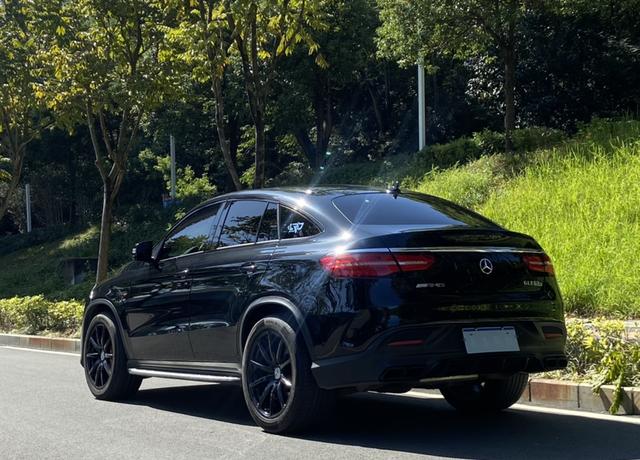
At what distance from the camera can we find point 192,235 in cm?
696

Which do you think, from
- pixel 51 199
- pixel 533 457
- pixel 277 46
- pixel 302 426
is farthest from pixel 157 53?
pixel 51 199

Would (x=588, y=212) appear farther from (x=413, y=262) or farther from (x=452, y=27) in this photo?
(x=413, y=262)

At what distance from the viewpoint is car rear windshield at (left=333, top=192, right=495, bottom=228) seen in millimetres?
5723

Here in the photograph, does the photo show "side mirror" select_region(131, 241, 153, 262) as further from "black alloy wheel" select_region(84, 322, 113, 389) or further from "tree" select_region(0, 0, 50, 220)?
"tree" select_region(0, 0, 50, 220)

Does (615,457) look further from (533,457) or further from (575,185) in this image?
(575,185)

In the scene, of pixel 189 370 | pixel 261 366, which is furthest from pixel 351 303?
pixel 189 370

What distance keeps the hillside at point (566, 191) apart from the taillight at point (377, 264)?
4368 mm

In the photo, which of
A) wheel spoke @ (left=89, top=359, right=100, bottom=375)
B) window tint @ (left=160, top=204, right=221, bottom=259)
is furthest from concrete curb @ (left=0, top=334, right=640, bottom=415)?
wheel spoke @ (left=89, top=359, right=100, bottom=375)

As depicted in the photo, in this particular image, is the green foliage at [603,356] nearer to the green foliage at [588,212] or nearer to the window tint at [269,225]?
the green foliage at [588,212]

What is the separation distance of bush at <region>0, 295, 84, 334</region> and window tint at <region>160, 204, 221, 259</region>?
24.4 feet

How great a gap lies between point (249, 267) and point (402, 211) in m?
1.16

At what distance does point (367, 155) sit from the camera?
30469 mm

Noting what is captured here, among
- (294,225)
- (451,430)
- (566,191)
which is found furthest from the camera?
(566,191)

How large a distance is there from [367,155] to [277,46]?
61.7 ft
